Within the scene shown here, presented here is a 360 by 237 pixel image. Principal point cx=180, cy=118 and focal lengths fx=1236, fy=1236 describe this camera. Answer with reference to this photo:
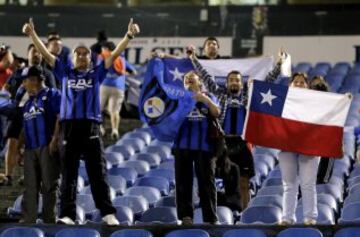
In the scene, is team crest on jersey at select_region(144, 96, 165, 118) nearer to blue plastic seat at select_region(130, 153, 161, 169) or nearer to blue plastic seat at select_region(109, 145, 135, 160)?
blue plastic seat at select_region(130, 153, 161, 169)

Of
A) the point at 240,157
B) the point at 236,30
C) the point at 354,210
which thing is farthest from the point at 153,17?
the point at 354,210

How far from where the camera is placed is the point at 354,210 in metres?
10.4

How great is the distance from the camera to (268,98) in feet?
35.7

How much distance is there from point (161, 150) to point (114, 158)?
0.66m

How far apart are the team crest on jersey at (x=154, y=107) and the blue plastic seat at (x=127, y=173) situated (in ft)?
4.75

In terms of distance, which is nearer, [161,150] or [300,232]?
[300,232]

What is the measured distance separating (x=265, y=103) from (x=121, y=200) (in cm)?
166

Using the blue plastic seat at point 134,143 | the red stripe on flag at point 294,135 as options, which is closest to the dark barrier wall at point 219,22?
the blue plastic seat at point 134,143

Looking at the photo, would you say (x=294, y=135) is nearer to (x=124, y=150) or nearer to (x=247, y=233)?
(x=247, y=233)

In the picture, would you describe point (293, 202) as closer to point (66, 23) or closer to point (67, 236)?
point (67, 236)

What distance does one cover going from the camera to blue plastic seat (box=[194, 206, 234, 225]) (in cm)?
1070

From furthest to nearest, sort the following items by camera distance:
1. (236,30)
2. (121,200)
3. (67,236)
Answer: (236,30) < (121,200) < (67,236)

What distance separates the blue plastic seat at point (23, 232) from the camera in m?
9.98

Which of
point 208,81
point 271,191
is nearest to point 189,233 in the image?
point 271,191
